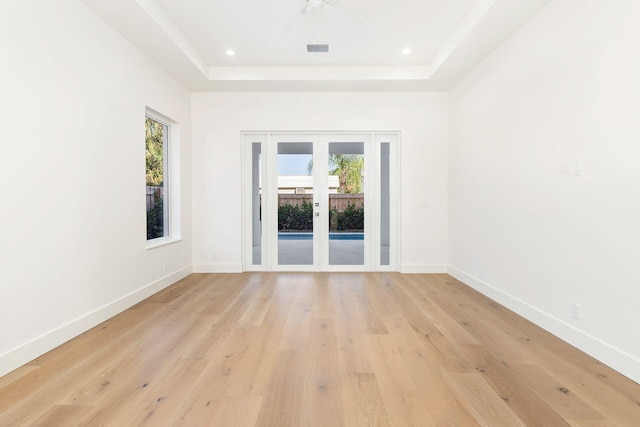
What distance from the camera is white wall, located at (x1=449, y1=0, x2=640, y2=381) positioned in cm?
205

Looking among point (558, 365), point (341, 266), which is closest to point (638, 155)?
point (558, 365)

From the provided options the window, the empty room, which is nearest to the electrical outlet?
the empty room

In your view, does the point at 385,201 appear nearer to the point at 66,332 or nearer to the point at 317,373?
the point at 317,373

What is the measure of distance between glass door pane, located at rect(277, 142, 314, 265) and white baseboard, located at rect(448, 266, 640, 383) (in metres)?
2.64

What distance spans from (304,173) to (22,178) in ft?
11.2

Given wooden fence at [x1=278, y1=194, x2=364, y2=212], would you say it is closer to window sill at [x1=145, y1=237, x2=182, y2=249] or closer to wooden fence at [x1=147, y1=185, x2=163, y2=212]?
window sill at [x1=145, y1=237, x2=182, y2=249]

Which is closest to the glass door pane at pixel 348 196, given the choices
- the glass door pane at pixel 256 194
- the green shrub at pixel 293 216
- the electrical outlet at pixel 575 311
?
the green shrub at pixel 293 216

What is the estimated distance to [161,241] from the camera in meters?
4.14

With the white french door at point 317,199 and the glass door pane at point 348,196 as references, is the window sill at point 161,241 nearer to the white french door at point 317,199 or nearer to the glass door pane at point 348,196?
the white french door at point 317,199

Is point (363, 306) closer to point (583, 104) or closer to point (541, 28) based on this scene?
point (583, 104)

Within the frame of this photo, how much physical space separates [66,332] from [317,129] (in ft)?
12.5

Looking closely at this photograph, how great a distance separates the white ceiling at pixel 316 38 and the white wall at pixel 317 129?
23 centimetres

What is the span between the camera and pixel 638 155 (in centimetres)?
197

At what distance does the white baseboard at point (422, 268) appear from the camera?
15.9 ft
